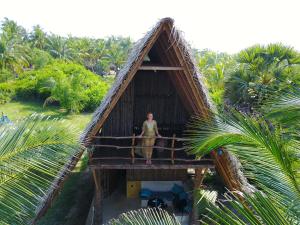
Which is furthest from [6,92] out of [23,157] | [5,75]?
[23,157]

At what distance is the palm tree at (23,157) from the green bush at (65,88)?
68.7 feet

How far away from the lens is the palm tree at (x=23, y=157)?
2.95 m

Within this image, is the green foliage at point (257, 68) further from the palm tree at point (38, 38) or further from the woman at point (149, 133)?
the palm tree at point (38, 38)

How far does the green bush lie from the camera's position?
2400cm

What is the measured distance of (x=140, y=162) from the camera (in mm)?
6988

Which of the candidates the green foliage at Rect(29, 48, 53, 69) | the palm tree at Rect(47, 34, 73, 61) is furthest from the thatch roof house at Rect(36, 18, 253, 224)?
the palm tree at Rect(47, 34, 73, 61)

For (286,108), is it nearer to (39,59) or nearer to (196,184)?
(196,184)

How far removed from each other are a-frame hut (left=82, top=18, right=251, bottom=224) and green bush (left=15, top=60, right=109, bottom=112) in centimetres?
1511

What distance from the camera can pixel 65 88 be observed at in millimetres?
Answer: 23469

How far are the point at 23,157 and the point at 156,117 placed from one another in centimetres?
612

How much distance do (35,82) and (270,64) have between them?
24.5 meters

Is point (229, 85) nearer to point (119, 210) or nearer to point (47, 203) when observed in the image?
point (119, 210)

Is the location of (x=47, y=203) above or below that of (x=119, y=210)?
above

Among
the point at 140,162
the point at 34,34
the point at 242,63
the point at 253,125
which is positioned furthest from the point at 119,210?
the point at 34,34
